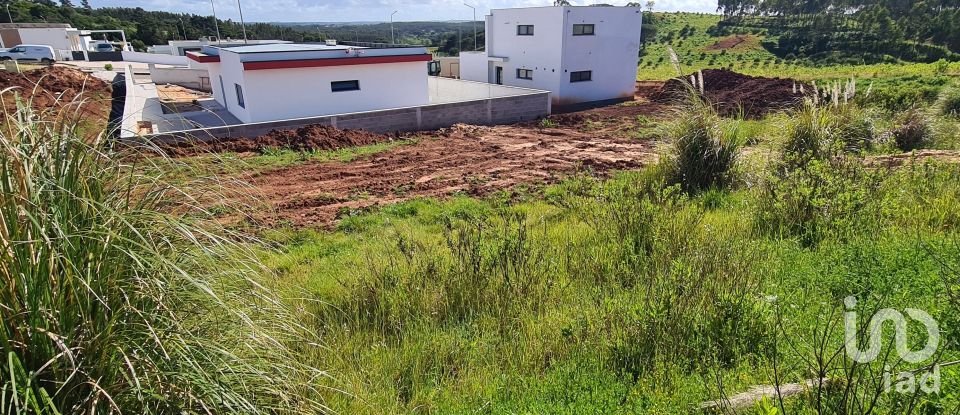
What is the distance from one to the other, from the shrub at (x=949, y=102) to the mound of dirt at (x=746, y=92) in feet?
11.7

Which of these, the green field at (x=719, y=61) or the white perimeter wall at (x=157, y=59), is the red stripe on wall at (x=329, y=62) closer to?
the white perimeter wall at (x=157, y=59)

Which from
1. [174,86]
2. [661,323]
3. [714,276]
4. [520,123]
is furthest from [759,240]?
[174,86]

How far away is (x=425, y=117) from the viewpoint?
16.7 m

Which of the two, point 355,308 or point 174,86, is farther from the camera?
point 174,86

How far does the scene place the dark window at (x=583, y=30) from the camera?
23.1m

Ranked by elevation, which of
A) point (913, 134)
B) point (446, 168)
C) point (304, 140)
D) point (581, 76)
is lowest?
point (446, 168)

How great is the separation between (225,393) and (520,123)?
57.6 feet

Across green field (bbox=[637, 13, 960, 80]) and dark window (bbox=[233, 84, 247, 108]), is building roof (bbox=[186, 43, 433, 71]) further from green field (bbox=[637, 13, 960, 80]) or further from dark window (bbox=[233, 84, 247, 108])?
green field (bbox=[637, 13, 960, 80])

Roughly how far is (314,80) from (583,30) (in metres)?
12.8

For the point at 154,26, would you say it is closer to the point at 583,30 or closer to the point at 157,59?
the point at 157,59

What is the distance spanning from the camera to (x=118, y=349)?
179 cm

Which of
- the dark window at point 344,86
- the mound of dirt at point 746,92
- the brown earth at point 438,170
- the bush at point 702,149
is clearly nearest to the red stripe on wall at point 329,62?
the dark window at point 344,86

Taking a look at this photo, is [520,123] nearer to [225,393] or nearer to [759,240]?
[759,240]

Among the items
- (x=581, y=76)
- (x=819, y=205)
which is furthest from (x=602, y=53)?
(x=819, y=205)
